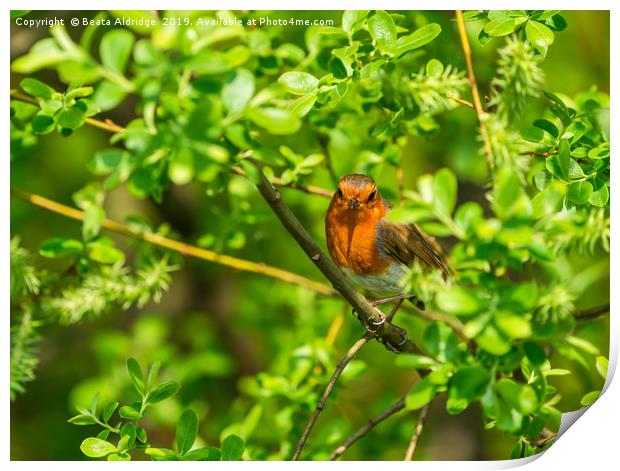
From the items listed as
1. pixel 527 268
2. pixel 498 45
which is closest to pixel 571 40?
pixel 498 45

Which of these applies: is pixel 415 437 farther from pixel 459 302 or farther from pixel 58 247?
pixel 58 247

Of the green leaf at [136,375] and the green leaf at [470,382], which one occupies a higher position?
the green leaf at [470,382]

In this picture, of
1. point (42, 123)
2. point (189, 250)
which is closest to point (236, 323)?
point (189, 250)

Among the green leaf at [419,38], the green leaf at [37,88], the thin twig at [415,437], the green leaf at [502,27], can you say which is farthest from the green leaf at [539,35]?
the green leaf at [37,88]

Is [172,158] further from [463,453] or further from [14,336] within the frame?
[463,453]

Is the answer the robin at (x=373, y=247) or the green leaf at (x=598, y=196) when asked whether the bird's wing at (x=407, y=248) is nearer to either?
the robin at (x=373, y=247)

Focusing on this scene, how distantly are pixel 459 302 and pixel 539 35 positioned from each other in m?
0.57

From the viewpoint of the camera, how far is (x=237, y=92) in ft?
2.80

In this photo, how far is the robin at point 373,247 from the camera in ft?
5.14

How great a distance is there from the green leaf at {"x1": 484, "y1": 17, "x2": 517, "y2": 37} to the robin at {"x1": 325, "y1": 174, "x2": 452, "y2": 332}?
40cm

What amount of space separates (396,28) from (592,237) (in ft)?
1.66

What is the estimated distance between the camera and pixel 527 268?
157 centimetres

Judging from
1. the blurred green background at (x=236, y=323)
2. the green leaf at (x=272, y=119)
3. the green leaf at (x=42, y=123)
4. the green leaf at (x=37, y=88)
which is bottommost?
the blurred green background at (x=236, y=323)

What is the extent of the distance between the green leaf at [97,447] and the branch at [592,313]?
864 mm
